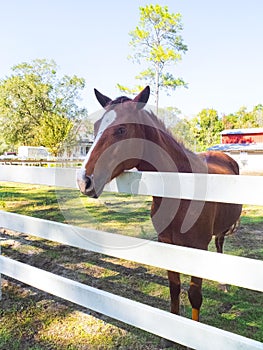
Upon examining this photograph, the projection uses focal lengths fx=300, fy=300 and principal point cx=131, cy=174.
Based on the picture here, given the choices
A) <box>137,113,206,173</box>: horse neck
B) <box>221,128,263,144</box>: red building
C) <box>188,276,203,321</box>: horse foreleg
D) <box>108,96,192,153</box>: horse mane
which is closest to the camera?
<box>108,96,192,153</box>: horse mane

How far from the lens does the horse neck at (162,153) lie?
1.77m

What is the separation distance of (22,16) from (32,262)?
12900mm

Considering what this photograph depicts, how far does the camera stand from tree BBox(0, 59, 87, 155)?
24.5 metres

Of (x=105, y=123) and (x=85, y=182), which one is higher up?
(x=105, y=123)

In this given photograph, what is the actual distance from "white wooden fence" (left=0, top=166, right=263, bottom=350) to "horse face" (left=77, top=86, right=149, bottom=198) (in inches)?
5.0

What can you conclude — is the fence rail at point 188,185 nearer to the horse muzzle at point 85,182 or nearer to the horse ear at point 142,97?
the horse muzzle at point 85,182

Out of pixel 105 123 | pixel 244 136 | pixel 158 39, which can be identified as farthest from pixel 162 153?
pixel 244 136

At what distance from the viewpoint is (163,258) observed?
1.48 meters

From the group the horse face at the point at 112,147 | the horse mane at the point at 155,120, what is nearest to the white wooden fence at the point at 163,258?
the horse face at the point at 112,147

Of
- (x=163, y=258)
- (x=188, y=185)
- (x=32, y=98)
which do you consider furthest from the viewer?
(x=32, y=98)

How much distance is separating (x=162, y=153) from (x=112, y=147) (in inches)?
16.9

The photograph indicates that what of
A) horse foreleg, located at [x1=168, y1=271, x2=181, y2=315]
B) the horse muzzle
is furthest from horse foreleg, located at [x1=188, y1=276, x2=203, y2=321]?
the horse muzzle

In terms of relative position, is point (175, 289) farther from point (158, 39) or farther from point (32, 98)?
point (32, 98)

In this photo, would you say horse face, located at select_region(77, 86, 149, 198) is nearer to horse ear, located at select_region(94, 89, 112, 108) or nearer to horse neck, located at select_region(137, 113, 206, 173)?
horse neck, located at select_region(137, 113, 206, 173)
